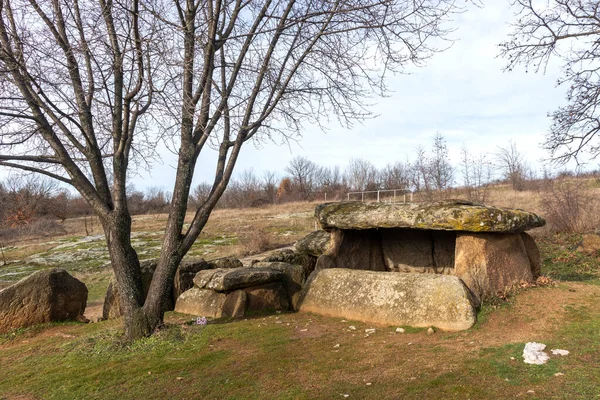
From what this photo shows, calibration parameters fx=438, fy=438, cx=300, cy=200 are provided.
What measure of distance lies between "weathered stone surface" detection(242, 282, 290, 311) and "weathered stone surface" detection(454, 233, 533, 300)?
122 inches

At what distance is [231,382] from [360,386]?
4.54 ft

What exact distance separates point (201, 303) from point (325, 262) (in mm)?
2462

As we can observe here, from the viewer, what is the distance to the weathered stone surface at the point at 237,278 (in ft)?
25.9

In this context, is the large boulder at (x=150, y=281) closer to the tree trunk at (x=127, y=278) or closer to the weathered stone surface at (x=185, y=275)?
the weathered stone surface at (x=185, y=275)

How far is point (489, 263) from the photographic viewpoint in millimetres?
6891

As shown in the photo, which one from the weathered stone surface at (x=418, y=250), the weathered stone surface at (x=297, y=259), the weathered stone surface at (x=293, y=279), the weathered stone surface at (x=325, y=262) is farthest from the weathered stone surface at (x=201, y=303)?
the weathered stone surface at (x=418, y=250)

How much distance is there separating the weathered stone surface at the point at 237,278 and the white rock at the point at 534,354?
14.6 feet

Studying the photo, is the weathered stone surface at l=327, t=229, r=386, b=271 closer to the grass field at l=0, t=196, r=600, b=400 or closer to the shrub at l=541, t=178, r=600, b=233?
the grass field at l=0, t=196, r=600, b=400

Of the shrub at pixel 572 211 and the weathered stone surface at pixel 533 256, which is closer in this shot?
the weathered stone surface at pixel 533 256

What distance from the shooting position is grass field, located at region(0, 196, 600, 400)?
4.34m

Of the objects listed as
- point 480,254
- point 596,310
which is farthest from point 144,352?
point 596,310

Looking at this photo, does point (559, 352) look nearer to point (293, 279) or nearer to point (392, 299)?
point (392, 299)

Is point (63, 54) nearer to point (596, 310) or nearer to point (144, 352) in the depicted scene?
point (144, 352)

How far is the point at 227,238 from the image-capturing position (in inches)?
1052
